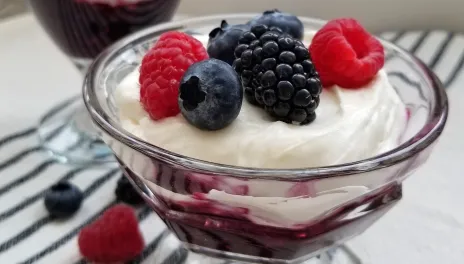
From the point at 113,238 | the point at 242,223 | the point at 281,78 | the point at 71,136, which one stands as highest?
the point at 281,78

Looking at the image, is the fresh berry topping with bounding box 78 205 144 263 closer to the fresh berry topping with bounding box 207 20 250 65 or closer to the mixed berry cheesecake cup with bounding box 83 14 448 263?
the mixed berry cheesecake cup with bounding box 83 14 448 263

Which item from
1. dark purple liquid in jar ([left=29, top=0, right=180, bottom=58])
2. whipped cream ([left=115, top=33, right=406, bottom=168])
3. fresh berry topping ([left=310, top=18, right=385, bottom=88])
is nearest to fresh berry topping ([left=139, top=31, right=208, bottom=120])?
whipped cream ([left=115, top=33, right=406, bottom=168])

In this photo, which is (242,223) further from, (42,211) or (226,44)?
(42,211)

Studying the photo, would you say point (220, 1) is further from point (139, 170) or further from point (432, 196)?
point (139, 170)

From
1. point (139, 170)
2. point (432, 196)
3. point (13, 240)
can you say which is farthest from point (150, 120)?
point (432, 196)

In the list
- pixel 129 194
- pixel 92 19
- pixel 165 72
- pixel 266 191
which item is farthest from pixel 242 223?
pixel 92 19
